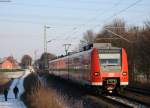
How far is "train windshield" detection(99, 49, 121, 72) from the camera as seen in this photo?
2718 centimetres

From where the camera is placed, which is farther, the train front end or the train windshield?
the train windshield

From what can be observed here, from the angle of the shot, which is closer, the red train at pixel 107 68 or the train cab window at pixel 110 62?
the red train at pixel 107 68

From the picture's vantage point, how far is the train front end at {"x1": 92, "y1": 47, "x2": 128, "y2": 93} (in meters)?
27.0

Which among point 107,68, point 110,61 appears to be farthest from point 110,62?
point 107,68

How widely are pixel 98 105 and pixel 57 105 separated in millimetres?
3298

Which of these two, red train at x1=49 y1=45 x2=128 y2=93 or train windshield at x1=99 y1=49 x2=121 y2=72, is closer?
red train at x1=49 y1=45 x2=128 y2=93

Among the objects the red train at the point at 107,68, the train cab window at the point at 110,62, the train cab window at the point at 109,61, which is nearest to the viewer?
the red train at the point at 107,68

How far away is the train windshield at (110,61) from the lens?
89.2ft

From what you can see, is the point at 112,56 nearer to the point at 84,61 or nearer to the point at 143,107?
the point at 84,61

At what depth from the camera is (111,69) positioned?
89.0 feet

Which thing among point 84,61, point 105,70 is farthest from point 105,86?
point 84,61

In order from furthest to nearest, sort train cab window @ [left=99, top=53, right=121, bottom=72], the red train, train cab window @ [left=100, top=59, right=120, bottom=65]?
train cab window @ [left=100, top=59, right=120, bottom=65] → train cab window @ [left=99, top=53, right=121, bottom=72] → the red train

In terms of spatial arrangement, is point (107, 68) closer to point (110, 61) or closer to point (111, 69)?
point (111, 69)

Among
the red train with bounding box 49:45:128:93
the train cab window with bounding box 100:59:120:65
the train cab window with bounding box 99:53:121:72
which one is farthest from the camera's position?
the train cab window with bounding box 100:59:120:65
